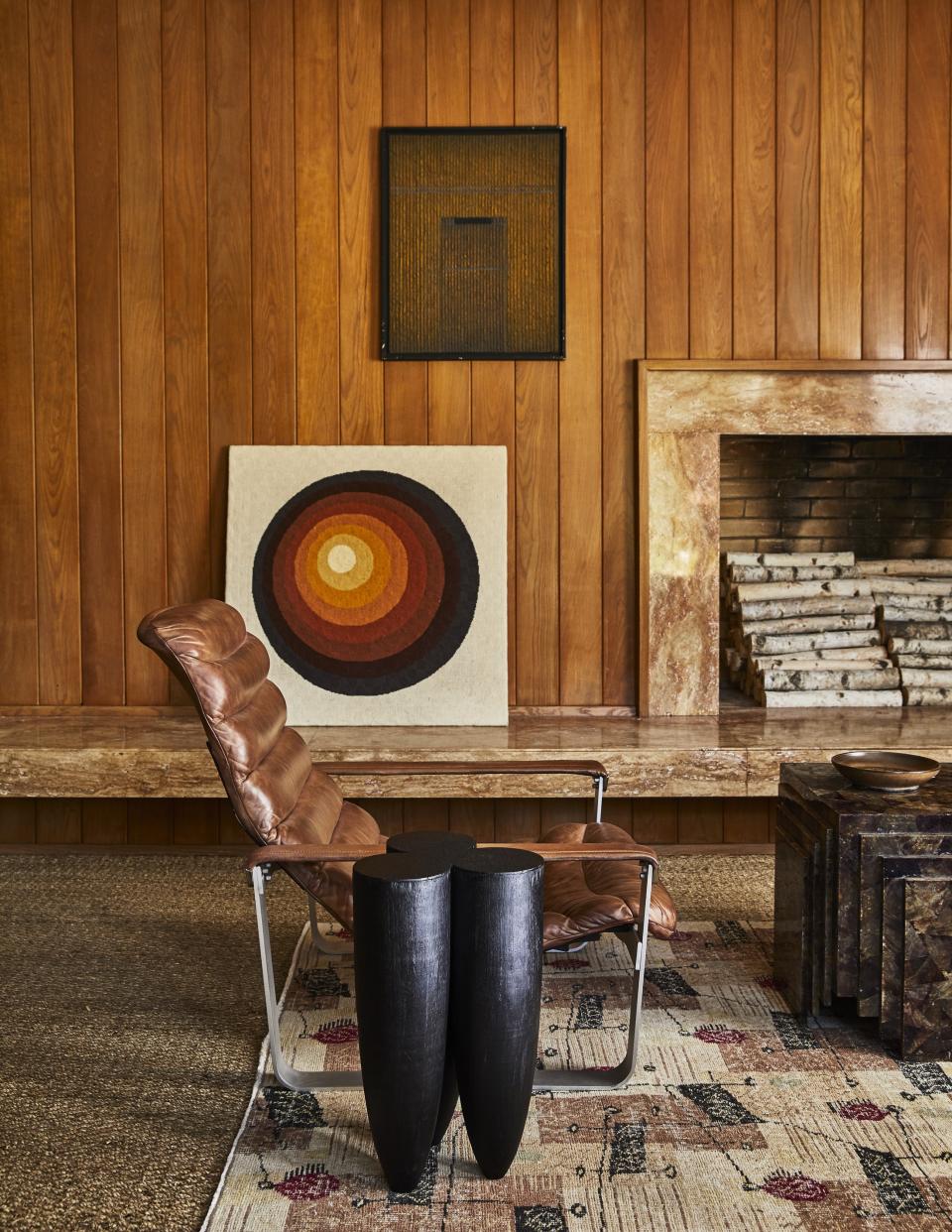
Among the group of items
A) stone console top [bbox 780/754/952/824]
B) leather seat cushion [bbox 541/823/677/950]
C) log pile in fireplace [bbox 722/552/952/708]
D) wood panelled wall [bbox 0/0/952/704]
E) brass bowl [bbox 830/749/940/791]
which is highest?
wood panelled wall [bbox 0/0/952/704]

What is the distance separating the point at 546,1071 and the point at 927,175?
3.43 meters

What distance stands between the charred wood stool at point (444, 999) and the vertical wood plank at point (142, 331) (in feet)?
8.40

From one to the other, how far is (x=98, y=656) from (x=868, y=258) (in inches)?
125

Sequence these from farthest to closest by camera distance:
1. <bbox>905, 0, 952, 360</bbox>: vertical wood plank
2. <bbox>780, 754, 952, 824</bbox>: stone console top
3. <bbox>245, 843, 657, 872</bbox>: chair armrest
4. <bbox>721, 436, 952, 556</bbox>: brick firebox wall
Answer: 1. <bbox>721, 436, 952, 556</bbox>: brick firebox wall
2. <bbox>905, 0, 952, 360</bbox>: vertical wood plank
3. <bbox>780, 754, 952, 824</bbox>: stone console top
4. <bbox>245, 843, 657, 872</bbox>: chair armrest

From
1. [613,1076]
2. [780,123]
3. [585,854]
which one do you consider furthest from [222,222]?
[613,1076]

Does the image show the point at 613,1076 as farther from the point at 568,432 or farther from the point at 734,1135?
the point at 568,432

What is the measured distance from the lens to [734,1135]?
2.10m

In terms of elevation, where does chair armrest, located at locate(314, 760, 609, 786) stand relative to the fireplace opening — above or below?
below

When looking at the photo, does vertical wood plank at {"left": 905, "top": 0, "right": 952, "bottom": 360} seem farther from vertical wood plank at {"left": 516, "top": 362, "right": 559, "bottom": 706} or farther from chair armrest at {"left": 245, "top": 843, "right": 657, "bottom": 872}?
chair armrest at {"left": 245, "top": 843, "right": 657, "bottom": 872}

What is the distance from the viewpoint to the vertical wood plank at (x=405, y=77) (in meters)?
4.14

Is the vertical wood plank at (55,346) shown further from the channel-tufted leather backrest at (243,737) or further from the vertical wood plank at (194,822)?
the channel-tufted leather backrest at (243,737)

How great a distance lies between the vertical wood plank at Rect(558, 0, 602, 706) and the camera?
4.14 metres

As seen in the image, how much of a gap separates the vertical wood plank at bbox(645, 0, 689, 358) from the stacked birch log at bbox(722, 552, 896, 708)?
1.03 metres

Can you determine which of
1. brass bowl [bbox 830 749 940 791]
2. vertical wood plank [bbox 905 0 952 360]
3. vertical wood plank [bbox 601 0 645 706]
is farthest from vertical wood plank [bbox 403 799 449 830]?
vertical wood plank [bbox 905 0 952 360]
